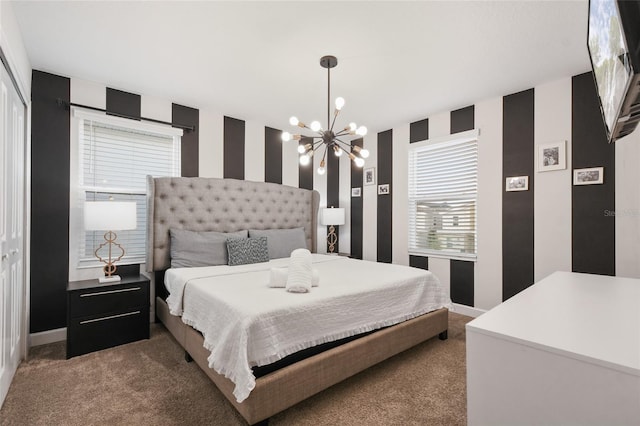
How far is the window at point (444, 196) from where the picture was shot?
368cm

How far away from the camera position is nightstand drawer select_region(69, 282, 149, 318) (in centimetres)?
255

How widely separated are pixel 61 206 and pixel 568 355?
3.76 meters

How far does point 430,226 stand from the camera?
4090 millimetres

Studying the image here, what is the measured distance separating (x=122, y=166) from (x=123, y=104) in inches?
25.6

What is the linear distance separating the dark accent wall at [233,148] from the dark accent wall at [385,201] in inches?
79.6

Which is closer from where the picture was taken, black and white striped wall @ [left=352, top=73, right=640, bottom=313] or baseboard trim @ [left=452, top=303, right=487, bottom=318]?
black and white striped wall @ [left=352, top=73, right=640, bottom=313]

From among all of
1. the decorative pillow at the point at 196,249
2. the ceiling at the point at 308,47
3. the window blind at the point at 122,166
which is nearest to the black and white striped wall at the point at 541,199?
the ceiling at the point at 308,47

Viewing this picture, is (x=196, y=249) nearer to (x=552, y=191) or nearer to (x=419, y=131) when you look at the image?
(x=419, y=131)

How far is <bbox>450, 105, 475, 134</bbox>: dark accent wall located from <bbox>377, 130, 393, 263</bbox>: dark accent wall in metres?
0.93

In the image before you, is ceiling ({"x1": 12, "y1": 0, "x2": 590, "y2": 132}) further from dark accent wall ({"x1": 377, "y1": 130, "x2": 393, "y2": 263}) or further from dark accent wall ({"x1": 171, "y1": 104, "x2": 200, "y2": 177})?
dark accent wall ({"x1": 377, "y1": 130, "x2": 393, "y2": 263})

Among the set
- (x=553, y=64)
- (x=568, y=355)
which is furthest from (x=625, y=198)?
(x=568, y=355)

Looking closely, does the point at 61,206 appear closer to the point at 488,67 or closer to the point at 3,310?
the point at 3,310

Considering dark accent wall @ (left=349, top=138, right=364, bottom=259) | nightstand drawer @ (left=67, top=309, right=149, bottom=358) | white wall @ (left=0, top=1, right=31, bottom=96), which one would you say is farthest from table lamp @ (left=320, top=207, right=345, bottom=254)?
white wall @ (left=0, top=1, right=31, bottom=96)

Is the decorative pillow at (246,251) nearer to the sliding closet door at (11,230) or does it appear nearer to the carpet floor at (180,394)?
the carpet floor at (180,394)
